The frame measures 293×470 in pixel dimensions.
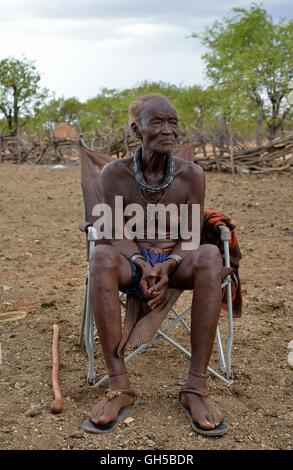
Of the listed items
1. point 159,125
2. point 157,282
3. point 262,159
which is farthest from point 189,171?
point 262,159

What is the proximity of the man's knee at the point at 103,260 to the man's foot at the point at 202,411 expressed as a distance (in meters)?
0.68

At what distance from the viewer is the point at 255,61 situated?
1808 cm

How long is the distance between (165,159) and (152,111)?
30 cm

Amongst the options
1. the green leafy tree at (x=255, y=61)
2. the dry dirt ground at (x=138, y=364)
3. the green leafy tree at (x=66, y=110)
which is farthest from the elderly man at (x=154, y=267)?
the green leafy tree at (x=66, y=110)

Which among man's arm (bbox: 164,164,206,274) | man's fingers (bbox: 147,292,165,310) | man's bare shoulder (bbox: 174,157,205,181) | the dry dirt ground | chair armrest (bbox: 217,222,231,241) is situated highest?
man's bare shoulder (bbox: 174,157,205,181)

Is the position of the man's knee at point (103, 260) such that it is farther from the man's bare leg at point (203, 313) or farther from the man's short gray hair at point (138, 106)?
the man's short gray hair at point (138, 106)

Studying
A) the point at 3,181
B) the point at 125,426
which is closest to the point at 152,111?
the point at 125,426

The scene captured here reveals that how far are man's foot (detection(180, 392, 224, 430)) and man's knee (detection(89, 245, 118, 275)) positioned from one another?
68 cm

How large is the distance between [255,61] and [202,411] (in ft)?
56.0

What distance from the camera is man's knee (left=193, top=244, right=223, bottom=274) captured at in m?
2.70

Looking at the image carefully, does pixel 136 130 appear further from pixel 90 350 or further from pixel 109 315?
pixel 90 350

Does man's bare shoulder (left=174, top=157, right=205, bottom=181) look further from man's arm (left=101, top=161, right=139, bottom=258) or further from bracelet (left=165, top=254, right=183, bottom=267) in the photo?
bracelet (left=165, top=254, right=183, bottom=267)

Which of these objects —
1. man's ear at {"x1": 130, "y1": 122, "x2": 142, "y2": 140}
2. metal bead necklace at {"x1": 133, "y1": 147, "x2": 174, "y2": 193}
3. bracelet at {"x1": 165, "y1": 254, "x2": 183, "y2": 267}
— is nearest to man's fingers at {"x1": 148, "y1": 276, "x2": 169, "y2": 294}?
bracelet at {"x1": 165, "y1": 254, "x2": 183, "y2": 267}
